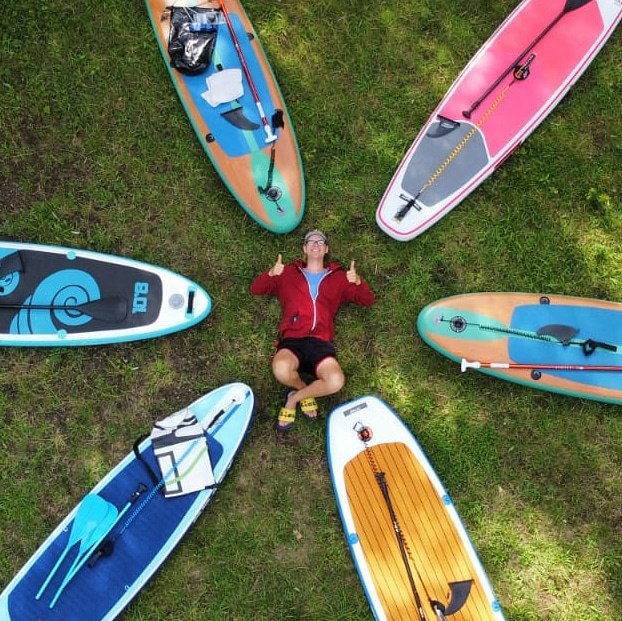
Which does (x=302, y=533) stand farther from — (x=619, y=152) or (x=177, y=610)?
(x=619, y=152)

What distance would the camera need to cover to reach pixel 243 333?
15.2ft

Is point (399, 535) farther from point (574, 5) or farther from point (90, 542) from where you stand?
point (574, 5)

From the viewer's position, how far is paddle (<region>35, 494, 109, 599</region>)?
13.9ft

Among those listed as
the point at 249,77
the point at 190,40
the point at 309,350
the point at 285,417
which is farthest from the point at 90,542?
the point at 190,40

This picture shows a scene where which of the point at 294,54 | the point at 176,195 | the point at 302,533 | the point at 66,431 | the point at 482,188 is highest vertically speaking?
the point at 294,54

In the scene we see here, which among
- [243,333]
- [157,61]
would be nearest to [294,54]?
[157,61]

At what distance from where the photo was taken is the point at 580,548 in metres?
4.52

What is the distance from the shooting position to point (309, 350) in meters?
→ 4.33

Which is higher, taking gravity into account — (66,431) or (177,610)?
(66,431)

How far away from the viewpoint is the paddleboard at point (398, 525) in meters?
4.29

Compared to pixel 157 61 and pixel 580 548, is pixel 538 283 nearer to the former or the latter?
pixel 580 548

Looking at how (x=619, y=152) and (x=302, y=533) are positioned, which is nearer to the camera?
(x=302, y=533)

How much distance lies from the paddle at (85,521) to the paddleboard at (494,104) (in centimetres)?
313

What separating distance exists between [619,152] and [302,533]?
4.16 meters
